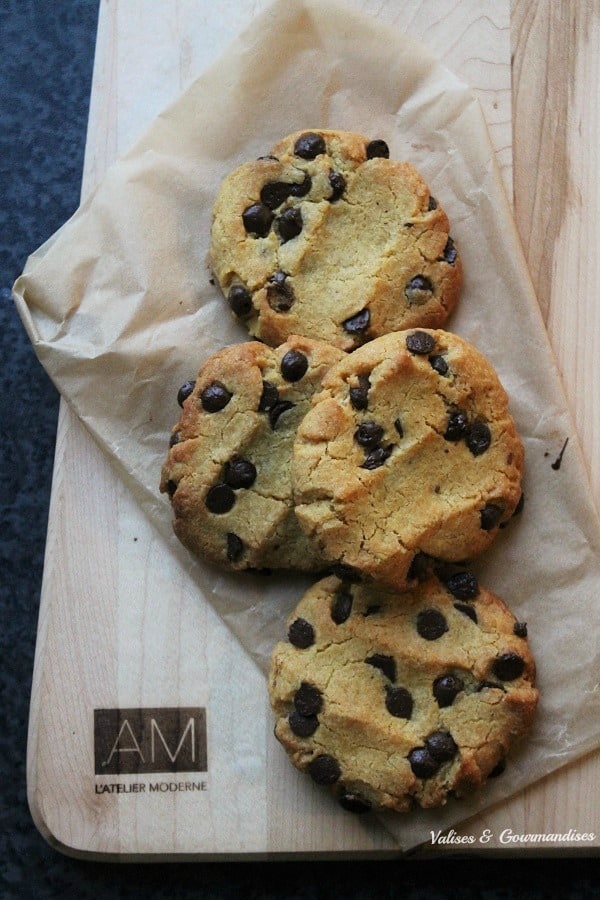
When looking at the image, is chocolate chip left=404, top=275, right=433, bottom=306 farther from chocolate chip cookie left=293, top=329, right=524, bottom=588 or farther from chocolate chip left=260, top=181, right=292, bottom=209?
chocolate chip left=260, top=181, right=292, bottom=209

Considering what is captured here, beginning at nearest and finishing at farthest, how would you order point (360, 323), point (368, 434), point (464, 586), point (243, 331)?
point (368, 434), point (464, 586), point (360, 323), point (243, 331)

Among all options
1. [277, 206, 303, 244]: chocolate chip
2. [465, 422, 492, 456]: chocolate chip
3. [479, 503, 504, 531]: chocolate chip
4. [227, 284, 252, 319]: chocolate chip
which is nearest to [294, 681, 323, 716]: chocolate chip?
[479, 503, 504, 531]: chocolate chip

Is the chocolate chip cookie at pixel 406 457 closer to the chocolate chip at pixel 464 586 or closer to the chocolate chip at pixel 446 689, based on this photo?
the chocolate chip at pixel 464 586

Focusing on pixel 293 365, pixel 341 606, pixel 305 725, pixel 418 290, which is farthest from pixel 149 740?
pixel 418 290

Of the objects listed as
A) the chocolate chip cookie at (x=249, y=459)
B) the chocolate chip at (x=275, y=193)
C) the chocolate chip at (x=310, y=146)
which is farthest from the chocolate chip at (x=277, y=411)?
the chocolate chip at (x=310, y=146)

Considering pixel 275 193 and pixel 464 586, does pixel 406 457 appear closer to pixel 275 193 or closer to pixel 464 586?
pixel 464 586

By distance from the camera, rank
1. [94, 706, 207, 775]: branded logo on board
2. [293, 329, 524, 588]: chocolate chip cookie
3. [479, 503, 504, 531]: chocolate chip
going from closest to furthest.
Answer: [293, 329, 524, 588]: chocolate chip cookie
[479, 503, 504, 531]: chocolate chip
[94, 706, 207, 775]: branded logo on board

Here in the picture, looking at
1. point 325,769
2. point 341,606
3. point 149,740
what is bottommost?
point 149,740

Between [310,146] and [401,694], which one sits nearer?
[401,694]
